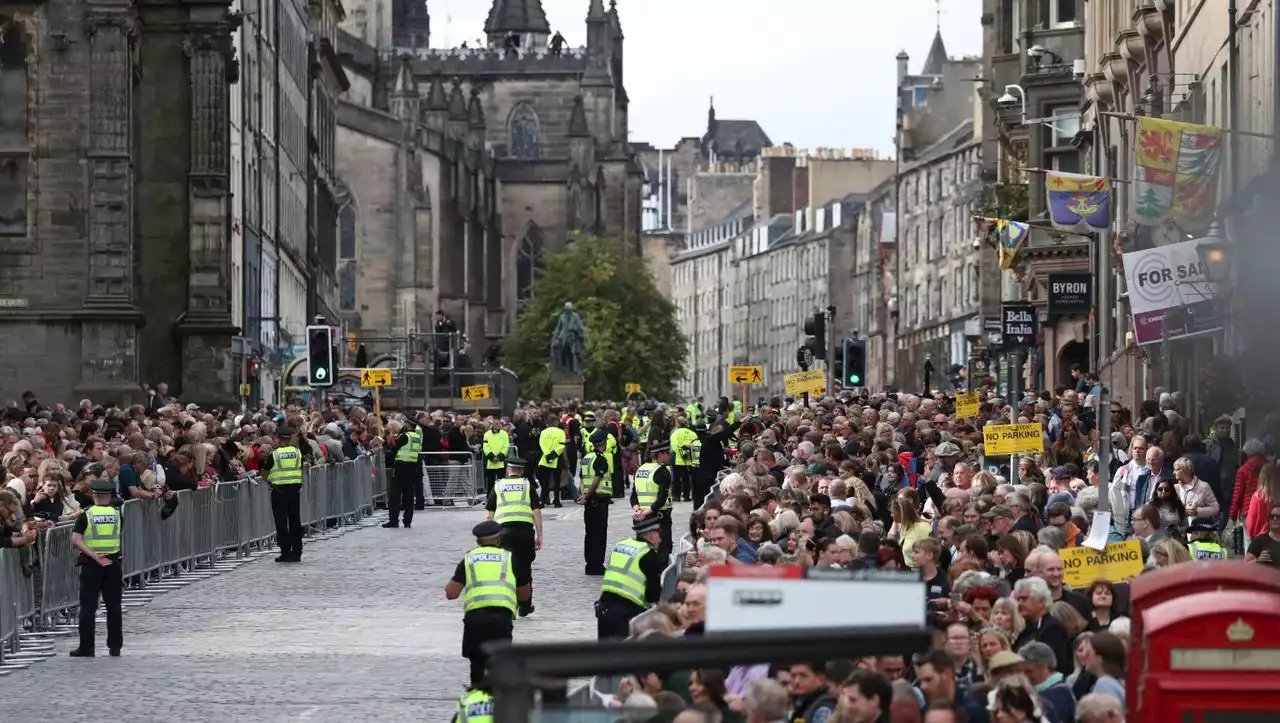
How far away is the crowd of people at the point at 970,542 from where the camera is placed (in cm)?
915

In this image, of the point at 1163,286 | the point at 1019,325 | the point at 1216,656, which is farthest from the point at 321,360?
the point at 1216,656

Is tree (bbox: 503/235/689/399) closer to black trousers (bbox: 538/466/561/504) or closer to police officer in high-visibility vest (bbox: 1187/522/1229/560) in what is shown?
black trousers (bbox: 538/466/561/504)

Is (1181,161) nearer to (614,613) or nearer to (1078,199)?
(1078,199)

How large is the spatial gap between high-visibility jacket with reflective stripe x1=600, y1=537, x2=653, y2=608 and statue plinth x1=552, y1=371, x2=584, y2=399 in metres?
67.5

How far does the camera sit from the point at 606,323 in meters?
112

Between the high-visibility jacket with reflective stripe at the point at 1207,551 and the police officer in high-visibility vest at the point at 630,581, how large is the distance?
3.34 m

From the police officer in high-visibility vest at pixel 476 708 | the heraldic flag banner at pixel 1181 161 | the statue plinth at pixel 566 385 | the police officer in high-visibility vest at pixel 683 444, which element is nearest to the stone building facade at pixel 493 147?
the statue plinth at pixel 566 385

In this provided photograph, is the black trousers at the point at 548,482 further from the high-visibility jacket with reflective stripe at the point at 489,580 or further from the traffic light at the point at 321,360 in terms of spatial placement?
the high-visibility jacket with reflective stripe at the point at 489,580

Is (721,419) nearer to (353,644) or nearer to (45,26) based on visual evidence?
(45,26)

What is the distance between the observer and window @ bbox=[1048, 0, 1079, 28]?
194 feet

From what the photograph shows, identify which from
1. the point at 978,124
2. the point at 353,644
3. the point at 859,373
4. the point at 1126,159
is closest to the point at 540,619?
the point at 353,644

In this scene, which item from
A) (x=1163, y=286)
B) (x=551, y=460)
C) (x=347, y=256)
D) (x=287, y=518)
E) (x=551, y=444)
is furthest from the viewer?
(x=347, y=256)

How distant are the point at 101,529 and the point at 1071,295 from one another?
29.6 metres

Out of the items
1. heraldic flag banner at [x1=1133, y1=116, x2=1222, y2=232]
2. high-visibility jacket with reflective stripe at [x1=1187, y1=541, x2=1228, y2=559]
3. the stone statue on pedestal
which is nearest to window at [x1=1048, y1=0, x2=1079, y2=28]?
heraldic flag banner at [x1=1133, y1=116, x2=1222, y2=232]
